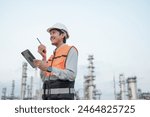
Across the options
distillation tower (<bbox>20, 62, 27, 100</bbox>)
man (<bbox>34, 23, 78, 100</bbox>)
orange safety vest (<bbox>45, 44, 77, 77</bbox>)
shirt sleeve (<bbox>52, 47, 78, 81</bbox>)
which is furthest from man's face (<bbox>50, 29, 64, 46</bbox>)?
distillation tower (<bbox>20, 62, 27, 100</bbox>)

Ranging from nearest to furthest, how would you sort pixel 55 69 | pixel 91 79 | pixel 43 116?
pixel 55 69, pixel 43 116, pixel 91 79

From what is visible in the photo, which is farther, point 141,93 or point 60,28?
point 141,93

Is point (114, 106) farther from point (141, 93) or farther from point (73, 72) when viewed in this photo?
point (141, 93)

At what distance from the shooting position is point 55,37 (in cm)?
345

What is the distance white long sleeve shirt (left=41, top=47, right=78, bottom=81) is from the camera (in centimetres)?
313

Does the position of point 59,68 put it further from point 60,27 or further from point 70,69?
point 60,27

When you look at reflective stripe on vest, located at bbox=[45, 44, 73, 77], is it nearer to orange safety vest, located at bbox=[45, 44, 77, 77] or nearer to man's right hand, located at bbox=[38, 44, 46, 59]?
orange safety vest, located at bbox=[45, 44, 77, 77]

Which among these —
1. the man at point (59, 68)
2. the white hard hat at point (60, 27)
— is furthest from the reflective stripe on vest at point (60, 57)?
the white hard hat at point (60, 27)

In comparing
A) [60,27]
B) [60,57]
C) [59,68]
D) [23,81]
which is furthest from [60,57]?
[23,81]

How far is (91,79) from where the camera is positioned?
35.1m

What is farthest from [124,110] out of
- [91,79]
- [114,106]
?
[91,79]

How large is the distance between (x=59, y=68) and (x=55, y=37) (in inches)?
19.8

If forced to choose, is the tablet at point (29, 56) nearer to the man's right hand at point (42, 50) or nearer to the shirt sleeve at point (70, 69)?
the man's right hand at point (42, 50)

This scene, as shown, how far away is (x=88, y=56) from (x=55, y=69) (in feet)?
108
